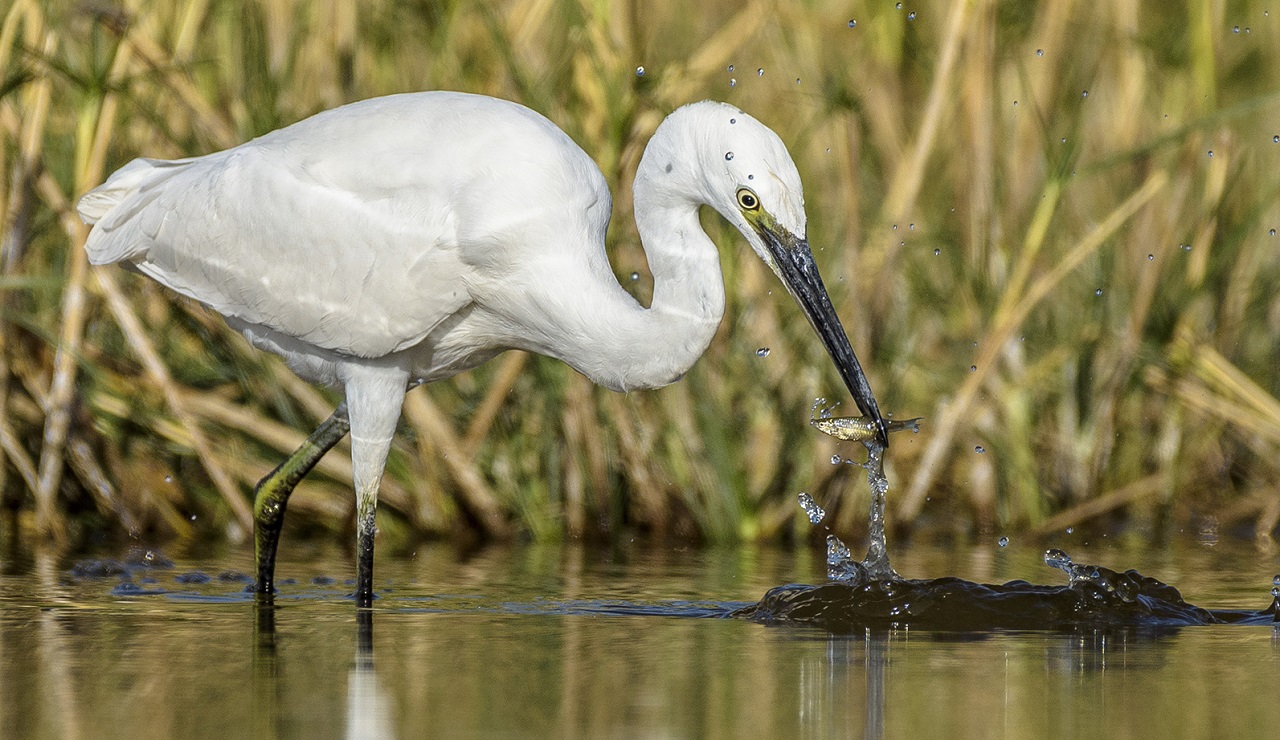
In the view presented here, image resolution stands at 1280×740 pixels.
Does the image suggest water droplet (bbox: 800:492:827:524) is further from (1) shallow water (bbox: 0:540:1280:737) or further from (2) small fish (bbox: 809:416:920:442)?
(2) small fish (bbox: 809:416:920:442)

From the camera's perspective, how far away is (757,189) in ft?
14.4

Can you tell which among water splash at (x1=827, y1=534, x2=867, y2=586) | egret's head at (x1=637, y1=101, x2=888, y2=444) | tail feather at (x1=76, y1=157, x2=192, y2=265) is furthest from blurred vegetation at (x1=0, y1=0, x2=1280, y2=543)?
egret's head at (x1=637, y1=101, x2=888, y2=444)

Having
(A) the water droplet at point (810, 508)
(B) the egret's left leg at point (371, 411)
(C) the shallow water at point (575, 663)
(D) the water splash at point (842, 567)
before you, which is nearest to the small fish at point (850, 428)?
(D) the water splash at point (842, 567)

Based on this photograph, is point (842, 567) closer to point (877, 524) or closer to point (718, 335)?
point (877, 524)

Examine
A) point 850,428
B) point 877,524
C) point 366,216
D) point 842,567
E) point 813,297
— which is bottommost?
point 842,567

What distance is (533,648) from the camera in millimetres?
4172

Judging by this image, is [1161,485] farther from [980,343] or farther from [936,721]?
[936,721]

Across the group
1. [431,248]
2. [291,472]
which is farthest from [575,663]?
[291,472]

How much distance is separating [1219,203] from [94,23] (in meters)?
4.03

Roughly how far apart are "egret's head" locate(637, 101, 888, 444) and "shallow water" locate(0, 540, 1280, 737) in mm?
769

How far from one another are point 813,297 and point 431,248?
Result: 114cm

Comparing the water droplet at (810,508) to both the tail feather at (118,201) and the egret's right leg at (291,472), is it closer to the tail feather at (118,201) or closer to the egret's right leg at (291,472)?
the egret's right leg at (291,472)

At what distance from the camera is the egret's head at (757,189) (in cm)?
439

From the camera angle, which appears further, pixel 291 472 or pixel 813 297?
pixel 291 472
